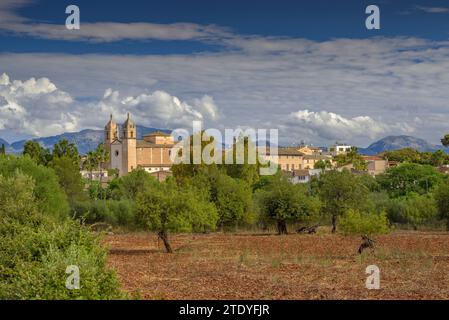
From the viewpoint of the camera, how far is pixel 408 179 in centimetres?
9812

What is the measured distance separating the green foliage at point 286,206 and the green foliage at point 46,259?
111 feet

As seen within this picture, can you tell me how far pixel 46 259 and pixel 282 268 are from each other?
1628 cm

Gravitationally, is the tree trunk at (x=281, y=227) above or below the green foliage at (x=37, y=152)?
below

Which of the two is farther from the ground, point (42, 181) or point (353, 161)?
point (353, 161)

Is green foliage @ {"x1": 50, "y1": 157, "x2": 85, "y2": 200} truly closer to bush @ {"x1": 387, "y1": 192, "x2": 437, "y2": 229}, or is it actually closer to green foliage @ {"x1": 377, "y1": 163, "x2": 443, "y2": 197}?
bush @ {"x1": 387, "y1": 192, "x2": 437, "y2": 229}

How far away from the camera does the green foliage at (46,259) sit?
49.8 ft

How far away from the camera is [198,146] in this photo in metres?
81.8

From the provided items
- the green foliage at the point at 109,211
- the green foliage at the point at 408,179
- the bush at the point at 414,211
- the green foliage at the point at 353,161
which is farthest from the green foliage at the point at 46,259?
the green foliage at the point at 353,161

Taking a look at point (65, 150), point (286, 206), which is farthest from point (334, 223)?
point (65, 150)

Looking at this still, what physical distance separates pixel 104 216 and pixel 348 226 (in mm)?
33329

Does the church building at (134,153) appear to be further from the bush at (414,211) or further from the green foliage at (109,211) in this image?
the bush at (414,211)

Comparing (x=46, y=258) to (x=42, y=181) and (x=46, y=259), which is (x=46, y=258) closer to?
(x=46, y=259)
